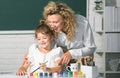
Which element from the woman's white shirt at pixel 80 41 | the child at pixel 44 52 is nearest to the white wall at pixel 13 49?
the woman's white shirt at pixel 80 41

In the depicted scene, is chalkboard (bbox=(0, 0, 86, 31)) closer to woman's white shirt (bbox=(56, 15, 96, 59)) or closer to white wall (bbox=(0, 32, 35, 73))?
white wall (bbox=(0, 32, 35, 73))

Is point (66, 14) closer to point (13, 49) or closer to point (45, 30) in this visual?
point (45, 30)

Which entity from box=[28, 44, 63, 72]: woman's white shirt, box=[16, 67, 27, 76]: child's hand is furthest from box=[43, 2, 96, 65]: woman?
box=[16, 67, 27, 76]: child's hand

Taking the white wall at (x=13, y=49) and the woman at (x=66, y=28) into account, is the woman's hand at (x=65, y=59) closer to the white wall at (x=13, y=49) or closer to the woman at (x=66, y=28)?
the woman at (x=66, y=28)

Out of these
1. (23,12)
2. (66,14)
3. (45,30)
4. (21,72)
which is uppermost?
(23,12)

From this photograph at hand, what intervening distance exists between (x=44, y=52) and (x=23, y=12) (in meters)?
1.91

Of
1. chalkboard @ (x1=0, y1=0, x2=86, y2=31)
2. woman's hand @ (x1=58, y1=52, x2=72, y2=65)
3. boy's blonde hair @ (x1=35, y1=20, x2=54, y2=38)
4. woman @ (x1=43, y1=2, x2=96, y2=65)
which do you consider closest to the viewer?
woman's hand @ (x1=58, y1=52, x2=72, y2=65)

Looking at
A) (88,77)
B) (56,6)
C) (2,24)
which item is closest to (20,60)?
(2,24)

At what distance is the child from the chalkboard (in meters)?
1.74

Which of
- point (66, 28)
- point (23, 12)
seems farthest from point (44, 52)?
point (23, 12)

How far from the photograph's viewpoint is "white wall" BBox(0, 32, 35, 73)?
13.4 feet

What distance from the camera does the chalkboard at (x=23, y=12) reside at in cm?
402

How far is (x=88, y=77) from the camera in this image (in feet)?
5.57

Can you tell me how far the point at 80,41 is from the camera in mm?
2467
